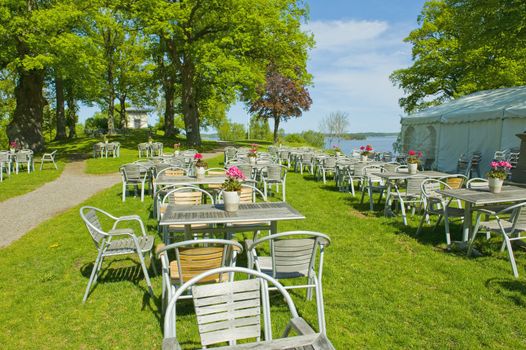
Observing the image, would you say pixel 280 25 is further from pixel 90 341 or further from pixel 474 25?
pixel 90 341

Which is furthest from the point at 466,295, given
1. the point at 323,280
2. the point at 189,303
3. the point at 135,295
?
the point at 135,295

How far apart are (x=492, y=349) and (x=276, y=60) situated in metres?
22.0

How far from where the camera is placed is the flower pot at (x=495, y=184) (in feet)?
17.1

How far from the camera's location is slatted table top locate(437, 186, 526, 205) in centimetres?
476

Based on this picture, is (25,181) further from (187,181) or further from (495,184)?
(495,184)

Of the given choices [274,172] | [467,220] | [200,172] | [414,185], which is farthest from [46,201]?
[467,220]

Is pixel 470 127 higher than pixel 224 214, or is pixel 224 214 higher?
pixel 470 127

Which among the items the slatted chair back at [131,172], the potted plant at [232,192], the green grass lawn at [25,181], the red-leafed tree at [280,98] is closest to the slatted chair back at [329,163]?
the slatted chair back at [131,172]

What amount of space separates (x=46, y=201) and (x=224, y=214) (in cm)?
685

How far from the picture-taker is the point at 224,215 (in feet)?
12.8

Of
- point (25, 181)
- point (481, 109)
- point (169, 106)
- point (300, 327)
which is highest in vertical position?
point (169, 106)

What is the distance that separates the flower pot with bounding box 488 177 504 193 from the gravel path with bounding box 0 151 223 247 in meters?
7.30

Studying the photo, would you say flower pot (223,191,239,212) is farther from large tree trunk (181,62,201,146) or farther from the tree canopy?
large tree trunk (181,62,201,146)

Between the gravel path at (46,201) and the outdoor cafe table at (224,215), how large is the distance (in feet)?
11.7
